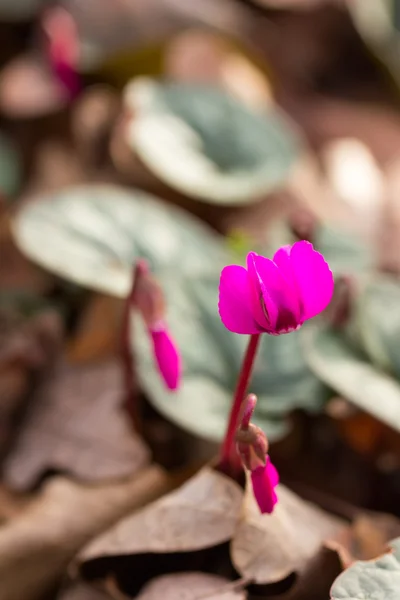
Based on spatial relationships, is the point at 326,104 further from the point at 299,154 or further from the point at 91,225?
the point at 91,225

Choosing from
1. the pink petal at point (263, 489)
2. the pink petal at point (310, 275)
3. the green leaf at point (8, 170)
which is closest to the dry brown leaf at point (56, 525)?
the pink petal at point (263, 489)

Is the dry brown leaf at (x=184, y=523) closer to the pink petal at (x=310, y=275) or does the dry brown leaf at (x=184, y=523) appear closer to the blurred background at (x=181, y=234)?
the blurred background at (x=181, y=234)

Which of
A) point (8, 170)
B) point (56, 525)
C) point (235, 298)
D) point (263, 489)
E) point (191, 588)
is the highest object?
point (235, 298)

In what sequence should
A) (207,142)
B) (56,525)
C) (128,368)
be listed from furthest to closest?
(207,142) < (128,368) < (56,525)

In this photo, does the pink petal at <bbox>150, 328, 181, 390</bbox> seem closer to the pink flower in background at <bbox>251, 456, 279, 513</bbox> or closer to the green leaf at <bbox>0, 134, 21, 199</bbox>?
the pink flower in background at <bbox>251, 456, 279, 513</bbox>

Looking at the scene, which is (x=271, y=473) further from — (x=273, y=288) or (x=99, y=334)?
(x=99, y=334)

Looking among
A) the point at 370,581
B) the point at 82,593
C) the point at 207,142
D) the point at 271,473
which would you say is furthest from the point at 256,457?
the point at 207,142

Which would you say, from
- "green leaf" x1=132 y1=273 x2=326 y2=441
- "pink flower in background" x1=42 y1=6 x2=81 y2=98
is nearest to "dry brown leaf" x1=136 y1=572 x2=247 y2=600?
"green leaf" x1=132 y1=273 x2=326 y2=441
